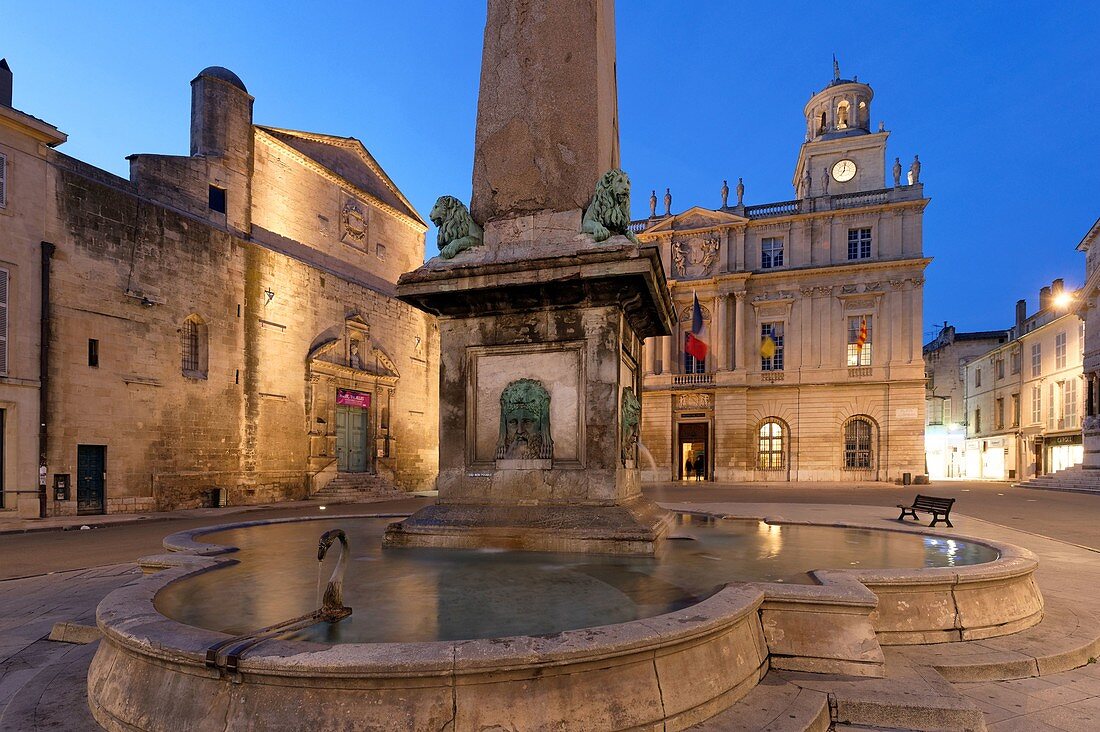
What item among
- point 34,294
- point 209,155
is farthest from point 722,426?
point 34,294

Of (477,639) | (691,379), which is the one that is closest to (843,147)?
(691,379)

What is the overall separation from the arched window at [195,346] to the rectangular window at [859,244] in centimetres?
3478

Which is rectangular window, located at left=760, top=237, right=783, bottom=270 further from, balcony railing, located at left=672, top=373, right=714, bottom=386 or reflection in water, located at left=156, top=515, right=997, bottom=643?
reflection in water, located at left=156, top=515, right=997, bottom=643

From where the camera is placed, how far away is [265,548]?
6.85 m

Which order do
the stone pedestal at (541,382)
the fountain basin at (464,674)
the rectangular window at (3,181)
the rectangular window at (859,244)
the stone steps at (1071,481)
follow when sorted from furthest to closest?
the rectangular window at (859,244) < the stone steps at (1071,481) < the rectangular window at (3,181) < the stone pedestal at (541,382) < the fountain basin at (464,674)

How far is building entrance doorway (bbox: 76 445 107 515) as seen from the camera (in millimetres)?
17062

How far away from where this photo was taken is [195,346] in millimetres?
20469

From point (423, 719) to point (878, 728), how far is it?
2420 millimetres

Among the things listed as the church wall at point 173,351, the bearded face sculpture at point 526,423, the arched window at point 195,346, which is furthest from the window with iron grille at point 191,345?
the bearded face sculpture at point 526,423

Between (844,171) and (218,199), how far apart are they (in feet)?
134

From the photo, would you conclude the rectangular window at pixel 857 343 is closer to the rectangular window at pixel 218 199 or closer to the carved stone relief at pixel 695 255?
the carved stone relief at pixel 695 255

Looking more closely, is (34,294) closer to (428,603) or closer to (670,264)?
(428,603)

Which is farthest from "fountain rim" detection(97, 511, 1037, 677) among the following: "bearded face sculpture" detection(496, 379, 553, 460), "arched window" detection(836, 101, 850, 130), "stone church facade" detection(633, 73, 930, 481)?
"arched window" detection(836, 101, 850, 130)

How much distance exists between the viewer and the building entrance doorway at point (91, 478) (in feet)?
56.0
